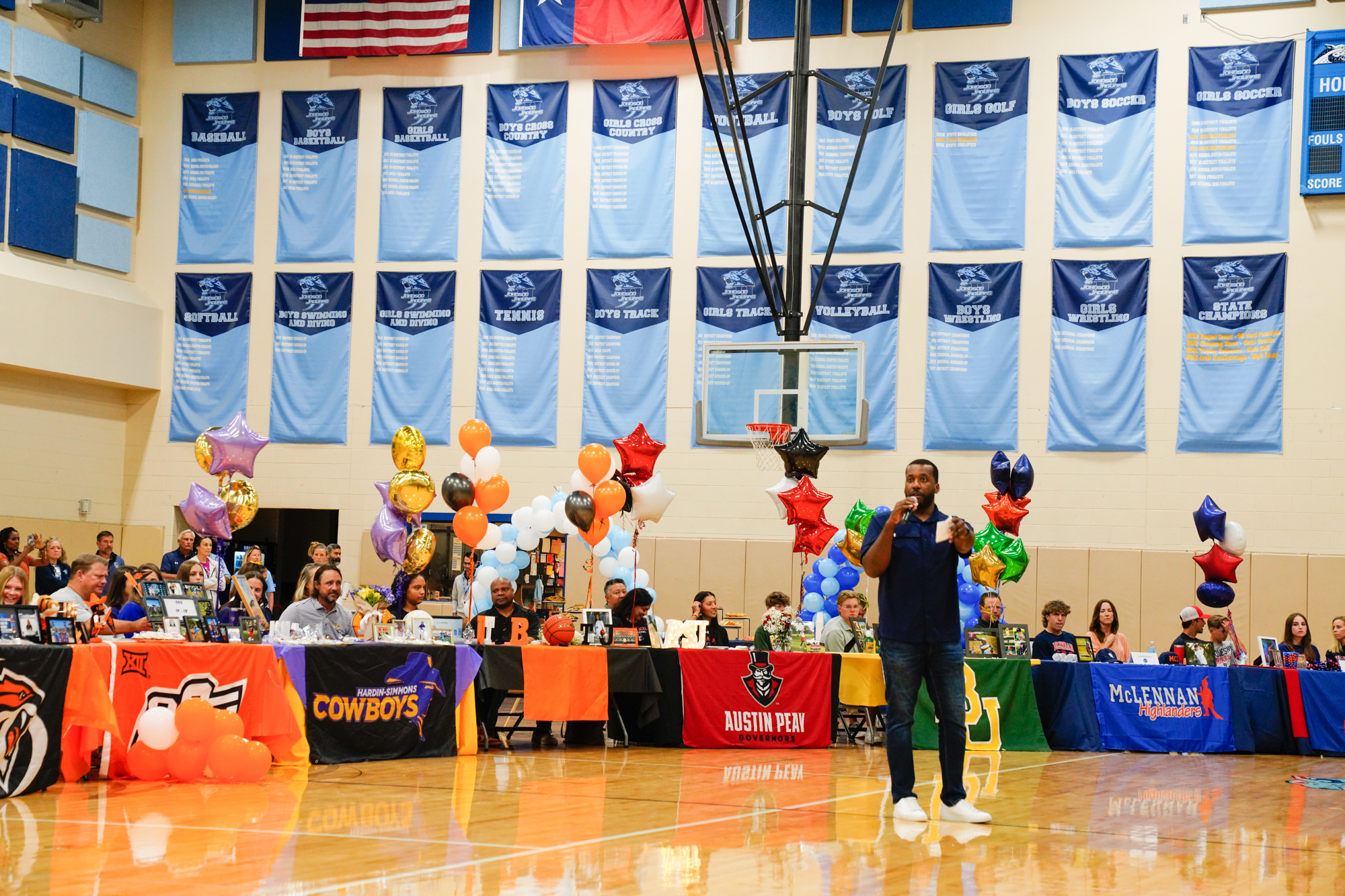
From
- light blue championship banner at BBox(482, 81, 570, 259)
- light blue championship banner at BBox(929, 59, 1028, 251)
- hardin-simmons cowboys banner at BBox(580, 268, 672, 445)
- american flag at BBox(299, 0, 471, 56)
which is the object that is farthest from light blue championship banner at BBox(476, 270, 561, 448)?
light blue championship banner at BBox(929, 59, 1028, 251)

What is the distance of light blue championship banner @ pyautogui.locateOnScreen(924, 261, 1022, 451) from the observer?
56.4 ft

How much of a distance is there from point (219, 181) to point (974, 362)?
10653 millimetres

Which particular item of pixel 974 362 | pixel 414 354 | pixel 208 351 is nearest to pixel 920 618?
pixel 974 362

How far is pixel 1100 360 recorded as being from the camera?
1697 centimetres

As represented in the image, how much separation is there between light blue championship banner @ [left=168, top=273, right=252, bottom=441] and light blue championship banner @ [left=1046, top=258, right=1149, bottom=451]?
10.8 meters

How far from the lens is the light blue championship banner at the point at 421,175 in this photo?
19000mm

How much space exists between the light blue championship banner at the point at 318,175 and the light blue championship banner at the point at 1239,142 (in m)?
10.9

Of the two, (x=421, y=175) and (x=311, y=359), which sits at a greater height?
(x=421, y=175)

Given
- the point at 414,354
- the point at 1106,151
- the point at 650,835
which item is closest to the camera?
the point at 650,835

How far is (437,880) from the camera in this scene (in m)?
5.05

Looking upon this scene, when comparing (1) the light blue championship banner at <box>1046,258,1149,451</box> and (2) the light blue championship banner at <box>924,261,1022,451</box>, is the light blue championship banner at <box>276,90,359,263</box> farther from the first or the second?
(1) the light blue championship banner at <box>1046,258,1149,451</box>

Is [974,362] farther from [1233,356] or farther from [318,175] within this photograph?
[318,175]

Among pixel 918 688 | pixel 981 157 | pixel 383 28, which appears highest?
pixel 383 28

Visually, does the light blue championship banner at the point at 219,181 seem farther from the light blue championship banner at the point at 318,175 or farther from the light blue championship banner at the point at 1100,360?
the light blue championship banner at the point at 1100,360
